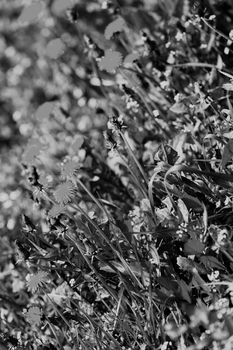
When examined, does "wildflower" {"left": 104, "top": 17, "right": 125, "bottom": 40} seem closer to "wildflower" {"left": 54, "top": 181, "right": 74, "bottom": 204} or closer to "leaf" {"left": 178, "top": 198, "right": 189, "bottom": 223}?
"wildflower" {"left": 54, "top": 181, "right": 74, "bottom": 204}

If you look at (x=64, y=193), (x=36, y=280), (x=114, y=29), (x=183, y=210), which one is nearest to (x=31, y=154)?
(x=114, y=29)

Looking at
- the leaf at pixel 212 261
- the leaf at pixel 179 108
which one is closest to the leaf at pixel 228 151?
the leaf at pixel 212 261

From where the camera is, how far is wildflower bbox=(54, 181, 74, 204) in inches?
86.6

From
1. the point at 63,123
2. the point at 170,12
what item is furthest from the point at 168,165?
the point at 63,123

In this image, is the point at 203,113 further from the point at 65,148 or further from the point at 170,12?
the point at 65,148

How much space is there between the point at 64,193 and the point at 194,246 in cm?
54

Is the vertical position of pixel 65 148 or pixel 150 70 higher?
pixel 150 70

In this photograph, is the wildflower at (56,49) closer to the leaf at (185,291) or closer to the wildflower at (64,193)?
the wildflower at (64,193)

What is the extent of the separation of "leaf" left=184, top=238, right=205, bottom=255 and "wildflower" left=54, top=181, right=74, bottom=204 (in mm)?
484

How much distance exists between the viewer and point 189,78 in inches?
112

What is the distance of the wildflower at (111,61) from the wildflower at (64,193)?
617 millimetres

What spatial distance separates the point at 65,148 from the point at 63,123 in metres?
0.21

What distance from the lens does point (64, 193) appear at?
7.28 ft

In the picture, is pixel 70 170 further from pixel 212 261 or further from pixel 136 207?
pixel 212 261
